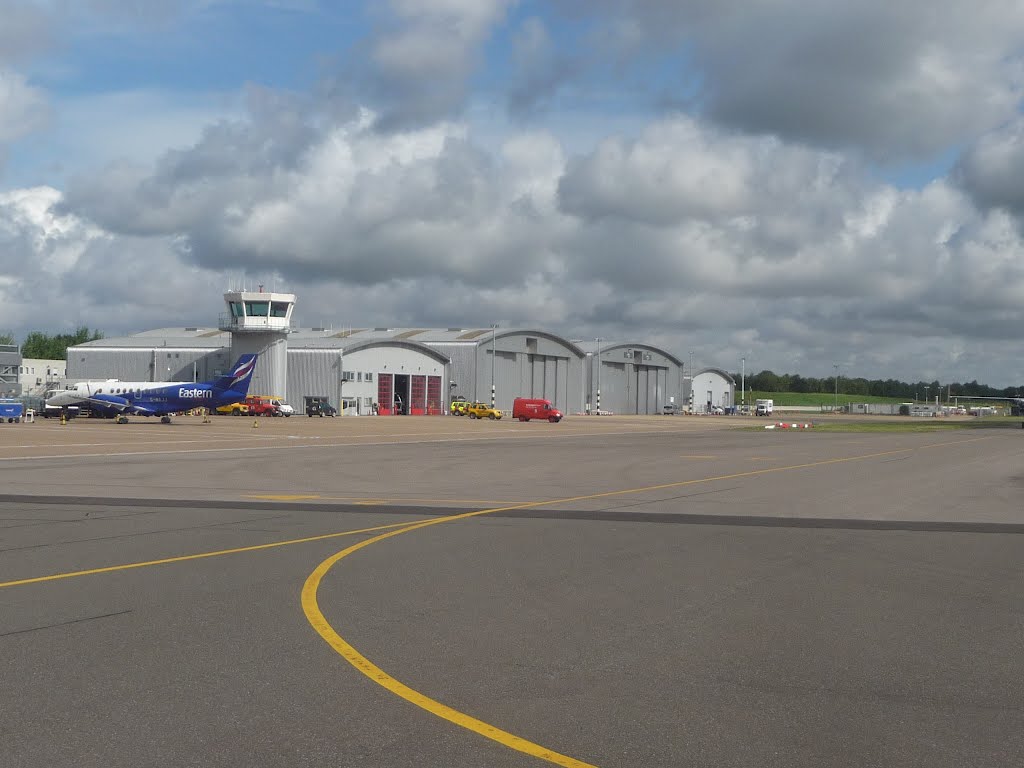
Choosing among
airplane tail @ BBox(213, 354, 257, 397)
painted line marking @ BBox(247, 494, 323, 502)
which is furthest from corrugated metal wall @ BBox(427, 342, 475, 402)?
painted line marking @ BBox(247, 494, 323, 502)

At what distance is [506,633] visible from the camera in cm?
866

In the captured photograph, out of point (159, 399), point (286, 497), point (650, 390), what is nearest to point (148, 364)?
point (159, 399)

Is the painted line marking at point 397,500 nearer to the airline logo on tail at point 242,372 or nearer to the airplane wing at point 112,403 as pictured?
the airplane wing at point 112,403

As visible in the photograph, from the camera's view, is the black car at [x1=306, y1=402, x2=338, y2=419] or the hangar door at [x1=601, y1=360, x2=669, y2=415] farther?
the hangar door at [x1=601, y1=360, x2=669, y2=415]

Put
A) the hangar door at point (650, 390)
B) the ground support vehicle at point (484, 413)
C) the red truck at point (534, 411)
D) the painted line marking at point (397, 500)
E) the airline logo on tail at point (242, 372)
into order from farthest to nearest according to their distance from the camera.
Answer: the hangar door at point (650, 390) → the ground support vehicle at point (484, 413) → the red truck at point (534, 411) → the airline logo on tail at point (242, 372) → the painted line marking at point (397, 500)

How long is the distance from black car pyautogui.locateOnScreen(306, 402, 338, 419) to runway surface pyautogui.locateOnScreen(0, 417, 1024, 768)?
251 feet

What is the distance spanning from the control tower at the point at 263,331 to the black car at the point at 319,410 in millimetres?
5429

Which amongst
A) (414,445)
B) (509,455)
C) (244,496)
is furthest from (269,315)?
(244,496)

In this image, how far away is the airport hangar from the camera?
101 m

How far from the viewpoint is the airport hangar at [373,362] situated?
10062 cm

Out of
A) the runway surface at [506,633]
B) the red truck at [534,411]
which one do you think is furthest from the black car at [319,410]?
the runway surface at [506,633]

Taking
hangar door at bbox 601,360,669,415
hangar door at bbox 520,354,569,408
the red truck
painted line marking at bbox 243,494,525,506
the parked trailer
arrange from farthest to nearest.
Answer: hangar door at bbox 601,360,669,415, hangar door at bbox 520,354,569,408, the red truck, the parked trailer, painted line marking at bbox 243,494,525,506

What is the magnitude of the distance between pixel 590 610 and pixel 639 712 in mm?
3307

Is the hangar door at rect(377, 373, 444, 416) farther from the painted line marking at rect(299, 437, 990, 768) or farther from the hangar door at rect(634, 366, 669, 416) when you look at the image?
the painted line marking at rect(299, 437, 990, 768)
